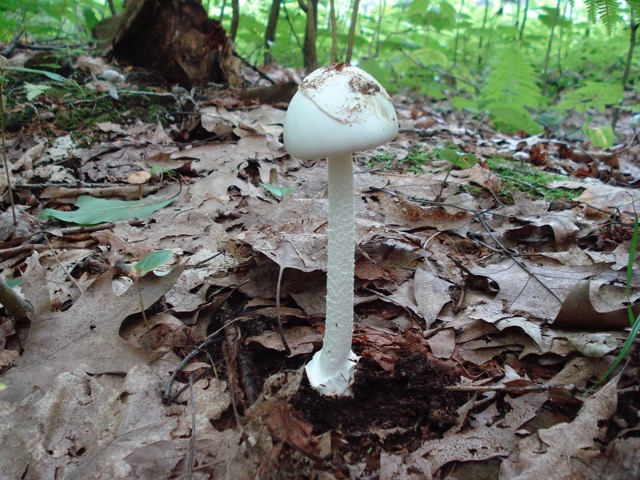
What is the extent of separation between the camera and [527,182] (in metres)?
3.86

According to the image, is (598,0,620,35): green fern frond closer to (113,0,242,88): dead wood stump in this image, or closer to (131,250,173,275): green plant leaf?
(131,250,173,275): green plant leaf

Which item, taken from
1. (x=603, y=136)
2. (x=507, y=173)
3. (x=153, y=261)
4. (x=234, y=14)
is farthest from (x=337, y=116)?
(x=234, y=14)

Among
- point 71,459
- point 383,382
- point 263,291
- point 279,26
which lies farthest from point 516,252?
point 279,26

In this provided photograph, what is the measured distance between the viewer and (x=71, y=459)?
1595 millimetres

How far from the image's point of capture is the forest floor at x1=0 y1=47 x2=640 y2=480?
160 cm

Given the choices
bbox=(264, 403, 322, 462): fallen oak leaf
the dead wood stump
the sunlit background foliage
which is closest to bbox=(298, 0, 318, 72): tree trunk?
the sunlit background foliage

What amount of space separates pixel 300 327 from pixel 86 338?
1.02 metres

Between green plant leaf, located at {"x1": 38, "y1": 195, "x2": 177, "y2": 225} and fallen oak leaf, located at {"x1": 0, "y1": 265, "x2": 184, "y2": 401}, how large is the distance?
0.68m

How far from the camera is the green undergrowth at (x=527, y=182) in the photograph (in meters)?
3.66

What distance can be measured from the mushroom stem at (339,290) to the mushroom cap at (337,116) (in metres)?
0.16

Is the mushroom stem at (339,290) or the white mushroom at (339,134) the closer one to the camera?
the white mushroom at (339,134)

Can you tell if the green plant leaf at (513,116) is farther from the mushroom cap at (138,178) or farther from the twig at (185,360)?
the twig at (185,360)

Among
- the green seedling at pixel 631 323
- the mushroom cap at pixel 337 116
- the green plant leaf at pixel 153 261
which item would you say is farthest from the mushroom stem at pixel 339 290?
the green seedling at pixel 631 323

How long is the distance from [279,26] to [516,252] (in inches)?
306
